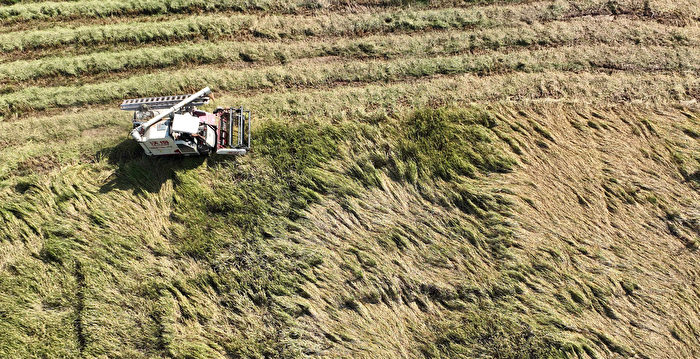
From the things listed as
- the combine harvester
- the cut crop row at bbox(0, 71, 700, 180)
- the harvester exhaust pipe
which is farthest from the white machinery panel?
the cut crop row at bbox(0, 71, 700, 180)

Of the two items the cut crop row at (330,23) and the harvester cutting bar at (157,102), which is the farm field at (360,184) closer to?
the cut crop row at (330,23)

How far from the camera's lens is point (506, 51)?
11.8 m

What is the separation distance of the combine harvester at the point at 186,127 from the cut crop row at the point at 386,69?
1051 millimetres

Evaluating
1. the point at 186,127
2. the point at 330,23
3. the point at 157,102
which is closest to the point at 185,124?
the point at 186,127

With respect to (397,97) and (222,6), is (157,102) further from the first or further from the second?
(397,97)

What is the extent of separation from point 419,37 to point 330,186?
5558 millimetres

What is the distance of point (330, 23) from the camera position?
1210cm

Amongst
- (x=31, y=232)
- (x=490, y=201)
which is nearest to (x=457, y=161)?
(x=490, y=201)

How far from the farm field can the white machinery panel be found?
1356mm

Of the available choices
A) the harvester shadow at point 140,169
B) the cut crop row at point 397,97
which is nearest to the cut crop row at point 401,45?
the cut crop row at point 397,97

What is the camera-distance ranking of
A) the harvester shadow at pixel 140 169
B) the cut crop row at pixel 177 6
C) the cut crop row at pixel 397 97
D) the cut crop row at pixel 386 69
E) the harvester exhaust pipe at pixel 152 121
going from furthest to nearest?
the cut crop row at pixel 177 6, the cut crop row at pixel 386 69, the cut crop row at pixel 397 97, the harvester shadow at pixel 140 169, the harvester exhaust pipe at pixel 152 121

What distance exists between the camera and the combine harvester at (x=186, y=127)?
956cm

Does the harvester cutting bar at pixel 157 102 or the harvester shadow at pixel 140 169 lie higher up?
the harvester cutting bar at pixel 157 102

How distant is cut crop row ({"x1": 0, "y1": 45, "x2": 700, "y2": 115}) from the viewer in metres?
11.4
